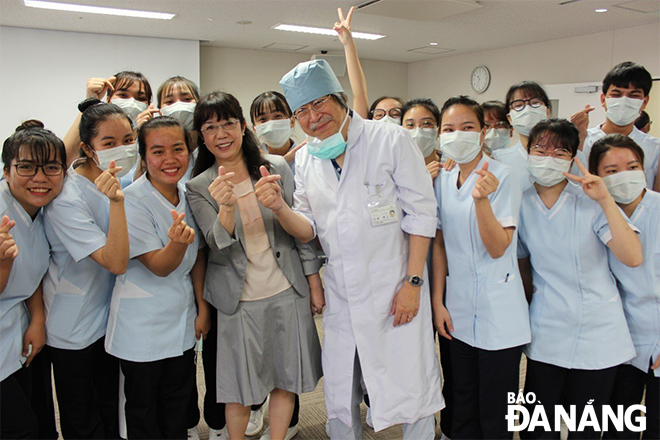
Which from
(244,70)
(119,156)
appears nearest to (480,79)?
(244,70)

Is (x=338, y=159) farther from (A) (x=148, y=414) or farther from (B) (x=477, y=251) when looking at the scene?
(A) (x=148, y=414)

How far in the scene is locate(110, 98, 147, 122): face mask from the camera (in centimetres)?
245

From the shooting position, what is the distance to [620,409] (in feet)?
6.48

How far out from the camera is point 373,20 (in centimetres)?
573

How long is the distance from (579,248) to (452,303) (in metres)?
0.54

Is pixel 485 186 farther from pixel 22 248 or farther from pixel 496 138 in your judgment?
pixel 22 248

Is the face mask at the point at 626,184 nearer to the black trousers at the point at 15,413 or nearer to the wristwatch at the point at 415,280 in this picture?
the wristwatch at the point at 415,280

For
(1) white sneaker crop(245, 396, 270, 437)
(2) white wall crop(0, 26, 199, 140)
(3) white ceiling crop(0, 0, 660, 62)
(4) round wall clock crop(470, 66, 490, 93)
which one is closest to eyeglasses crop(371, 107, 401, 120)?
(1) white sneaker crop(245, 396, 270, 437)

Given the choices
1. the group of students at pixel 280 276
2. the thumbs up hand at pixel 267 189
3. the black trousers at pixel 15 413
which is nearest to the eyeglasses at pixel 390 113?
the group of students at pixel 280 276

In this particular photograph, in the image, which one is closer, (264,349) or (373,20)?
(264,349)

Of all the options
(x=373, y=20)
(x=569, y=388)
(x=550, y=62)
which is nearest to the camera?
(x=569, y=388)

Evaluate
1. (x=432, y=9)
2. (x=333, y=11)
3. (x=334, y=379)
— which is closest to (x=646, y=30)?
(x=432, y=9)

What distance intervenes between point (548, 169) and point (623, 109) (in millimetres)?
936

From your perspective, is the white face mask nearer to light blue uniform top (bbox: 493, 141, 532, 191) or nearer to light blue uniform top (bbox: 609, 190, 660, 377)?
light blue uniform top (bbox: 493, 141, 532, 191)
